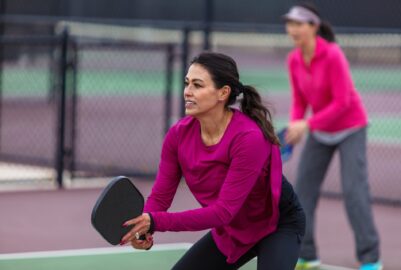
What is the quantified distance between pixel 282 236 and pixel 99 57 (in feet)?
62.9

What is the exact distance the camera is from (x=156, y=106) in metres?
20.5

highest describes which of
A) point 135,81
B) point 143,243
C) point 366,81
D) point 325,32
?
point 325,32

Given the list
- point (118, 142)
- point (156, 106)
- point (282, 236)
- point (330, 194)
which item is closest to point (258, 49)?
point (156, 106)

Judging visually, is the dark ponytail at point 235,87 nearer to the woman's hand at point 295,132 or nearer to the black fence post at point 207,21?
the woman's hand at point 295,132

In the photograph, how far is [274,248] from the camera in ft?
17.6

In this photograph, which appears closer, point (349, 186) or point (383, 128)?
point (349, 186)

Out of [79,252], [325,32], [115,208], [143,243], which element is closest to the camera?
[115,208]

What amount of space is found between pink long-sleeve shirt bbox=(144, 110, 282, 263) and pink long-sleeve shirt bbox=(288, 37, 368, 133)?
2.59m

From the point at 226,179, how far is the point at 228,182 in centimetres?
3

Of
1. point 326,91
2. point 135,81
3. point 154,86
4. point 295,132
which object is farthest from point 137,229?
point 135,81

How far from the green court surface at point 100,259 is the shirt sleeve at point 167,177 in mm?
2910

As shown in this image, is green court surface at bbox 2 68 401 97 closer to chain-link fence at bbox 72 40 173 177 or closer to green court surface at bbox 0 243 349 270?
chain-link fence at bbox 72 40 173 177

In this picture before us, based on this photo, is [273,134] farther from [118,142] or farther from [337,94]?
[118,142]

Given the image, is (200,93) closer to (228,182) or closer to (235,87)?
(235,87)
